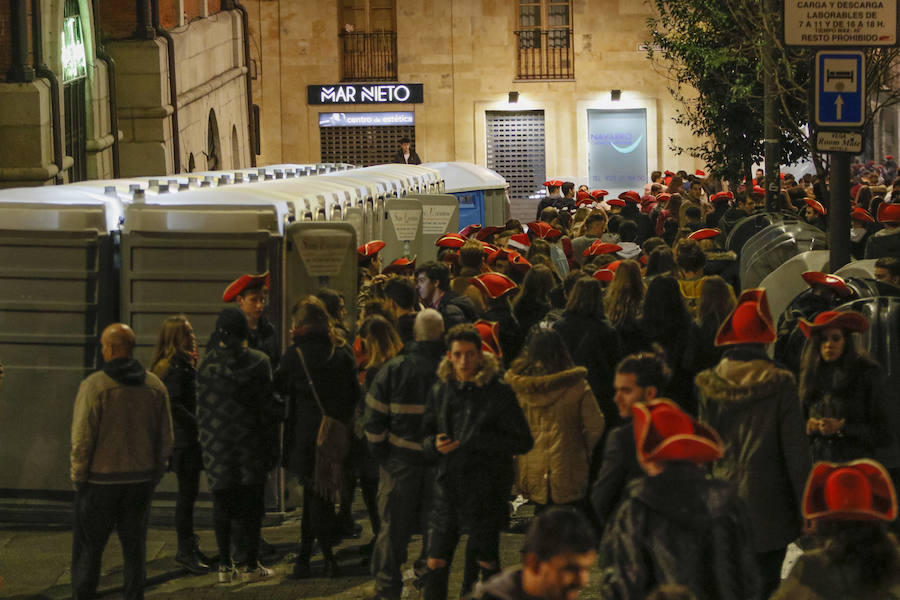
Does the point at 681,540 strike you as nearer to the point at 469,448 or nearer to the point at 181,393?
the point at 469,448

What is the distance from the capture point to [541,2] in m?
41.1

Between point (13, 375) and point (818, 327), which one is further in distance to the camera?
point (13, 375)

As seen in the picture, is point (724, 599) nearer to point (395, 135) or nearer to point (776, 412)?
point (776, 412)

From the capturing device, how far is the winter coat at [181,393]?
8125 mm

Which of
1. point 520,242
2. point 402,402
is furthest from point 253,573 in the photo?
point 520,242

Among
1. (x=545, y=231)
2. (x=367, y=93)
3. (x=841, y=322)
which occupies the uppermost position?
(x=367, y=93)

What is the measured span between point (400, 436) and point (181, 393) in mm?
1586

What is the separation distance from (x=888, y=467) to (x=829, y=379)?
0.81m

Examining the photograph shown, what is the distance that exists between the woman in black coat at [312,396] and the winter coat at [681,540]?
141 inches

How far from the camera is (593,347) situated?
855 centimetres

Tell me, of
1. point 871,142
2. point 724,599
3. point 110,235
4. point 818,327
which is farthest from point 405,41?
point 724,599

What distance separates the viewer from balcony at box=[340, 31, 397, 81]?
41312mm

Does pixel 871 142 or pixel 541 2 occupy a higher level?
pixel 541 2

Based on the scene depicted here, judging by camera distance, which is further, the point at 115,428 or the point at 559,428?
the point at 559,428
